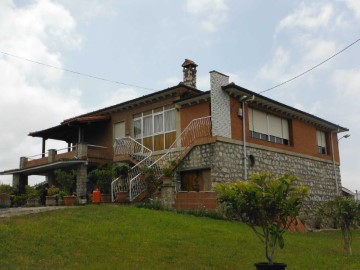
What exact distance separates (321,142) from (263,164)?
303 inches

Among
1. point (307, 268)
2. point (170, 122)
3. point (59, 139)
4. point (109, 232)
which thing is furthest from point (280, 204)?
point (59, 139)

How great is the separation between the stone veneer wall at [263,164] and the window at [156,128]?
105 inches

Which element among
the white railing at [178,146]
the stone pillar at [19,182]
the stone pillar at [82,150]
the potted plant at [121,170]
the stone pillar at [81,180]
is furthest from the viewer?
the stone pillar at [19,182]

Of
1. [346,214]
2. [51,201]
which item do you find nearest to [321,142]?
[346,214]

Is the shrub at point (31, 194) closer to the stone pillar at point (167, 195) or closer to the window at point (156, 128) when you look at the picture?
the window at point (156, 128)

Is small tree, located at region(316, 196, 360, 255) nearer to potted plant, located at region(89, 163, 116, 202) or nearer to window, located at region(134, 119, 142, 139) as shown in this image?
potted plant, located at region(89, 163, 116, 202)

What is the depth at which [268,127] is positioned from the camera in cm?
2138

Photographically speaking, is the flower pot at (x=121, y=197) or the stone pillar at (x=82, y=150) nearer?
the flower pot at (x=121, y=197)

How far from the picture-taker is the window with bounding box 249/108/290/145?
2047 centimetres

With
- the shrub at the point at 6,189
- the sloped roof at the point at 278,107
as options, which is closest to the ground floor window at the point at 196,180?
the sloped roof at the point at 278,107

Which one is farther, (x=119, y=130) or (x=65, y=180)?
(x=119, y=130)

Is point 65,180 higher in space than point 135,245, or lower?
higher

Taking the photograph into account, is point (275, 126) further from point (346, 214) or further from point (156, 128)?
point (346, 214)

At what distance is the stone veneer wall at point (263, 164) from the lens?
1773 cm
